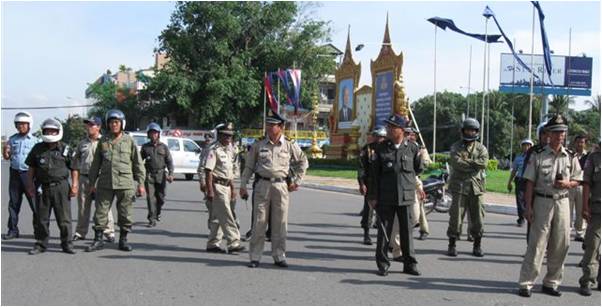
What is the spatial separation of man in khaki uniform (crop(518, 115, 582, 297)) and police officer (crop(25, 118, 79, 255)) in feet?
17.5

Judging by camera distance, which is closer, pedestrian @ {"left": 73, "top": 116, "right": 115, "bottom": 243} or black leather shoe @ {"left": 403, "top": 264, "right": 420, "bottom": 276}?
black leather shoe @ {"left": 403, "top": 264, "right": 420, "bottom": 276}

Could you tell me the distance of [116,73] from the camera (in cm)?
10656

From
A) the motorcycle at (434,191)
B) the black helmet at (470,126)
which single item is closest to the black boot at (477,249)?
the black helmet at (470,126)

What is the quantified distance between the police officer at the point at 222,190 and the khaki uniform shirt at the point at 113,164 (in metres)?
1.01

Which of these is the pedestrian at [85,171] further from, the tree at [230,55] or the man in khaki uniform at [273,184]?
the tree at [230,55]

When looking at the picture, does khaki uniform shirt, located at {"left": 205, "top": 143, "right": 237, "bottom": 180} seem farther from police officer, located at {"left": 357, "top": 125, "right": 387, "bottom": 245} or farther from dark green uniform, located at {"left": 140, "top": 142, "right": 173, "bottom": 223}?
dark green uniform, located at {"left": 140, "top": 142, "right": 173, "bottom": 223}

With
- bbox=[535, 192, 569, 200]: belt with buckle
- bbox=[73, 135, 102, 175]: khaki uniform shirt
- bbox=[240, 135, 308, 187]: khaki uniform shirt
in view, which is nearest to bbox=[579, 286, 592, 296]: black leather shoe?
bbox=[535, 192, 569, 200]: belt with buckle

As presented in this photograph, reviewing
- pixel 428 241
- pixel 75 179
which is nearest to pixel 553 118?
pixel 428 241

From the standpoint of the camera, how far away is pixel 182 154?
79.4 feet

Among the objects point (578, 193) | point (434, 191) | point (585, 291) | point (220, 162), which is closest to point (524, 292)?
point (585, 291)

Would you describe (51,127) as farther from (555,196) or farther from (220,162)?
(555,196)

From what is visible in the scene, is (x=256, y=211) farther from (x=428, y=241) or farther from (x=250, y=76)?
(x=250, y=76)

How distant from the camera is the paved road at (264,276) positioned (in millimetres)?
5898

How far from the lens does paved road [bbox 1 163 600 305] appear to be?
5.90 metres
